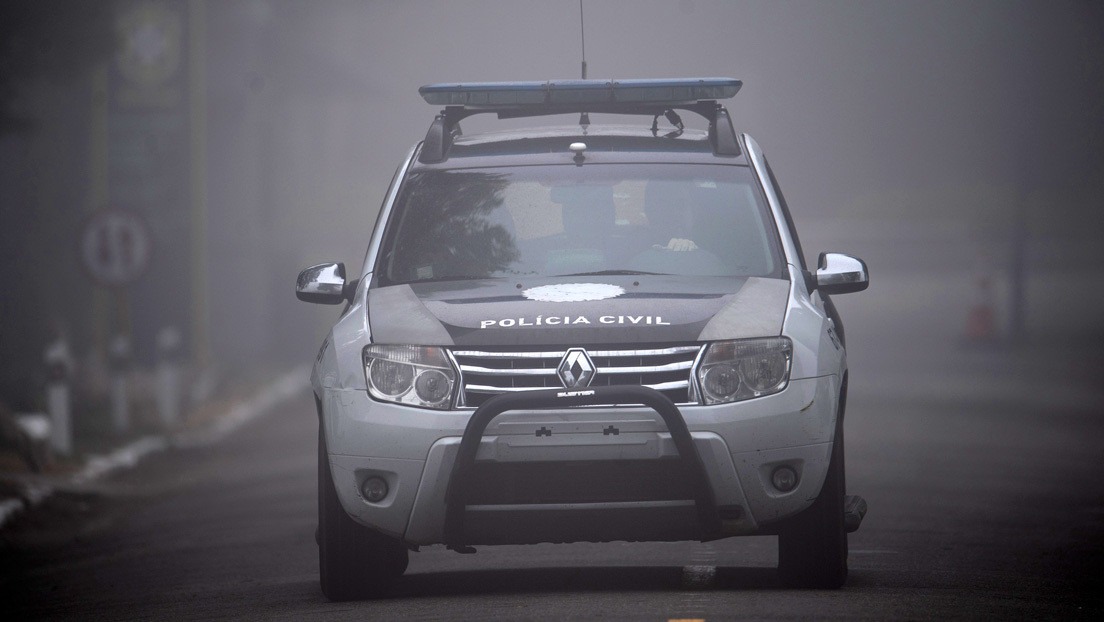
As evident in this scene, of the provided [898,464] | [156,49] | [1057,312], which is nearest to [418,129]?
[1057,312]

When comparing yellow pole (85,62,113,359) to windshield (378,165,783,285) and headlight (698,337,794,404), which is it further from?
headlight (698,337,794,404)

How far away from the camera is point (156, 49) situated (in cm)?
2648

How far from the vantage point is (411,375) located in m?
7.53

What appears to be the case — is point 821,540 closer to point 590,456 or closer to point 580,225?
point 590,456

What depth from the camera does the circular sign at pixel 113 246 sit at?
18.8m

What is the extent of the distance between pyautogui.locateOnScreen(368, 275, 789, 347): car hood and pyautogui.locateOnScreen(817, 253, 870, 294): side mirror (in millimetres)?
223

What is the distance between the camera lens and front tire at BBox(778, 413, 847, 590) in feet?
25.3

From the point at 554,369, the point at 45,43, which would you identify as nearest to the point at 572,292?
the point at 554,369

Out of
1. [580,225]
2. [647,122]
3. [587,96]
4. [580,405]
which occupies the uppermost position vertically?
[587,96]

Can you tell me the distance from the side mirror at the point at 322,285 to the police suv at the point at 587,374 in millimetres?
10

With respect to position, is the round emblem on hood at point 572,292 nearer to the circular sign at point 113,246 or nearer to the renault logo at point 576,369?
the renault logo at point 576,369

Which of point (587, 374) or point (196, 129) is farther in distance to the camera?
point (196, 129)

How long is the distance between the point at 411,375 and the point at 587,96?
1714mm

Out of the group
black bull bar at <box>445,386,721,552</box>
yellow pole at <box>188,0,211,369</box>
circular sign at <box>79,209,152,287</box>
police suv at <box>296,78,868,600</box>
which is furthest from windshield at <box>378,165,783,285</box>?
yellow pole at <box>188,0,211,369</box>
